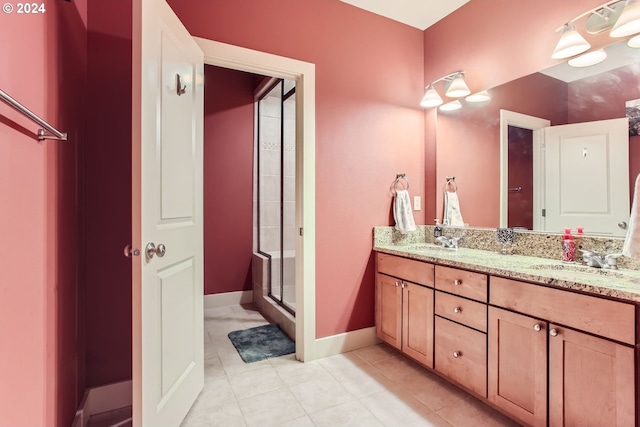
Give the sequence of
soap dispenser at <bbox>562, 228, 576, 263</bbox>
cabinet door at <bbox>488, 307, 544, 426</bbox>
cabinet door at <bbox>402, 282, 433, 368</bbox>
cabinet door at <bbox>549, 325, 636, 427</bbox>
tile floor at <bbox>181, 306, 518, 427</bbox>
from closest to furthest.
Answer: cabinet door at <bbox>549, 325, 636, 427</bbox>, cabinet door at <bbox>488, 307, 544, 426</bbox>, tile floor at <bbox>181, 306, 518, 427</bbox>, soap dispenser at <bbox>562, 228, 576, 263</bbox>, cabinet door at <bbox>402, 282, 433, 368</bbox>

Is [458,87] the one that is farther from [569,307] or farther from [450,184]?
[569,307]

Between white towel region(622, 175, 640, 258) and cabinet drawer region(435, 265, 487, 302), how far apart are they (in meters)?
0.62

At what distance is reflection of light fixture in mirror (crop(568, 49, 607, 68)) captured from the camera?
169 centimetres

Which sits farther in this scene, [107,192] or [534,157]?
[534,157]

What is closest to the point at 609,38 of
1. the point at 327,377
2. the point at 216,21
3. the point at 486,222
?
the point at 486,222

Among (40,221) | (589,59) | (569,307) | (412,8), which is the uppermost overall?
(412,8)

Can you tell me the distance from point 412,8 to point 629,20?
135cm

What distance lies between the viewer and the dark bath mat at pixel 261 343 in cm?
231

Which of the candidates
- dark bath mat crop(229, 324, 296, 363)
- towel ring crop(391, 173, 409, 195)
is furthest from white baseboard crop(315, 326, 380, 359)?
towel ring crop(391, 173, 409, 195)

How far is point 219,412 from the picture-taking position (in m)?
1.66

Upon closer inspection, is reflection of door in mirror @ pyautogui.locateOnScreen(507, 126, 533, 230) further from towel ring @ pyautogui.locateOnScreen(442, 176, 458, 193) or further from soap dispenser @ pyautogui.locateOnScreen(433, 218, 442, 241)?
soap dispenser @ pyautogui.locateOnScreen(433, 218, 442, 241)

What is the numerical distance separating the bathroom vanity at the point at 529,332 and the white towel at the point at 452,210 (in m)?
0.56

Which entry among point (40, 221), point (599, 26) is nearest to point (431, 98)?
point (599, 26)

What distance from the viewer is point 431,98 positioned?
2486 mm
